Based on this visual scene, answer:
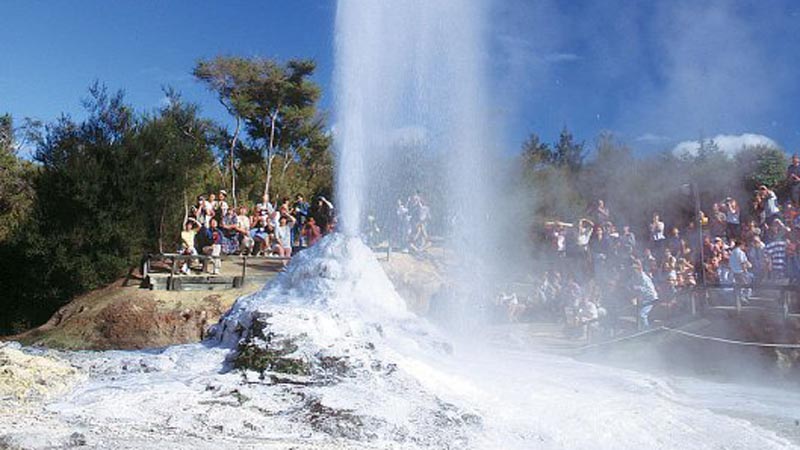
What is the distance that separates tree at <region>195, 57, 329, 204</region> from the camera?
987 inches

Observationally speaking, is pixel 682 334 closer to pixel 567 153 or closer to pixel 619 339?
pixel 619 339

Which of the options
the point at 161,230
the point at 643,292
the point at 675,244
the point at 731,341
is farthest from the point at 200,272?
the point at 731,341

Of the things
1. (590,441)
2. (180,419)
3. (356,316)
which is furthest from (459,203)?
(180,419)

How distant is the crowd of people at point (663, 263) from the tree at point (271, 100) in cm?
1495

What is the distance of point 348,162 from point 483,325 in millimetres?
3631

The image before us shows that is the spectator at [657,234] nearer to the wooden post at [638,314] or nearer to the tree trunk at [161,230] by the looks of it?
the wooden post at [638,314]

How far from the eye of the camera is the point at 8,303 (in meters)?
12.2

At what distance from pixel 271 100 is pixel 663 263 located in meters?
19.3

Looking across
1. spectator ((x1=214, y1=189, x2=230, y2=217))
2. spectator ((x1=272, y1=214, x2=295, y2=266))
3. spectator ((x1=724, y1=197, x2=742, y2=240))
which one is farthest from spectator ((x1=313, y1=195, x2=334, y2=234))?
spectator ((x1=724, y1=197, x2=742, y2=240))

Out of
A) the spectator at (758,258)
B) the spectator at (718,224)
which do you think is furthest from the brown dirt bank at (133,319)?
the spectator at (758,258)

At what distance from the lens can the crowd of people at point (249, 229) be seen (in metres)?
11.7

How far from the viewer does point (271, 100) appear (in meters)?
26.1

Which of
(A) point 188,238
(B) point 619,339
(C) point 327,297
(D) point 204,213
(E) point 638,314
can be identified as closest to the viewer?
(C) point 327,297

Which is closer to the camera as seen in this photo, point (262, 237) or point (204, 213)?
point (204, 213)
